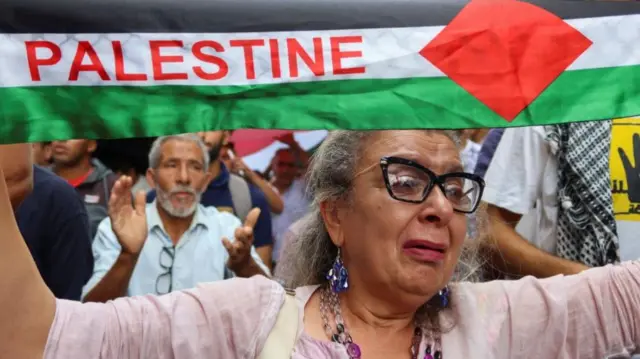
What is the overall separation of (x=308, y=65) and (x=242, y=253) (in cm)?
214

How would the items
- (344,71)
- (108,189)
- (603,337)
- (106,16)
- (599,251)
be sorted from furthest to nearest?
(108,189) < (599,251) < (603,337) < (344,71) < (106,16)

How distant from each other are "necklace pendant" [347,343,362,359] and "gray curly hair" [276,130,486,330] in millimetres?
187

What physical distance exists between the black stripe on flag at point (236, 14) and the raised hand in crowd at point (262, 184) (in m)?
3.49

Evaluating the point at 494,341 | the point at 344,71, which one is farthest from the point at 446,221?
the point at 344,71

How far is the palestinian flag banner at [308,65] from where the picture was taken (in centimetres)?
207

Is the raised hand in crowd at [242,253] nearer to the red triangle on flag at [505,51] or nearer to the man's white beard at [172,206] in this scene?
the man's white beard at [172,206]

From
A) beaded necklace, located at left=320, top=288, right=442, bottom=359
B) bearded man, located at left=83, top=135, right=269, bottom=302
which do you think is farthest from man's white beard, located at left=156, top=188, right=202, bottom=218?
beaded necklace, located at left=320, top=288, right=442, bottom=359

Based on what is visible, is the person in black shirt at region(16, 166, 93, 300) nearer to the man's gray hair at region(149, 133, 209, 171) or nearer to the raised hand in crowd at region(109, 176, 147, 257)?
the raised hand in crowd at region(109, 176, 147, 257)

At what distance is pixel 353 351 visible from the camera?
2463 mm

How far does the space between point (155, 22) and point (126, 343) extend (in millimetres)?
696

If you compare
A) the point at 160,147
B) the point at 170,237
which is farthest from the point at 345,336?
the point at 160,147

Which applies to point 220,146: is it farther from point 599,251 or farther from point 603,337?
point 603,337

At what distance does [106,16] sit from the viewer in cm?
209

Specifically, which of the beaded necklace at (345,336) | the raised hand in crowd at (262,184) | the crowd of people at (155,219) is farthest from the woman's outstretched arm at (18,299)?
the raised hand in crowd at (262,184)
